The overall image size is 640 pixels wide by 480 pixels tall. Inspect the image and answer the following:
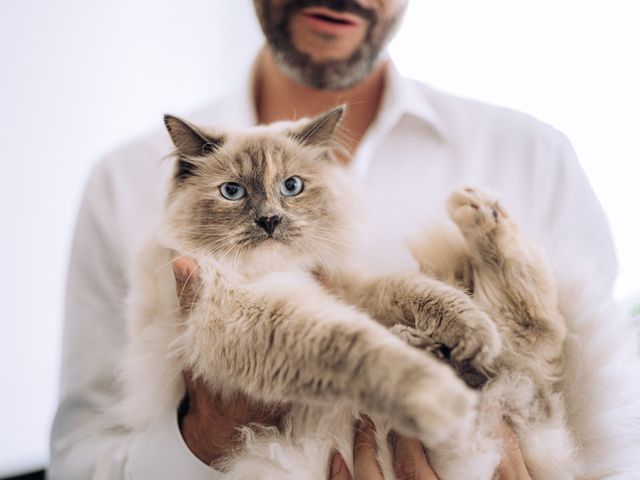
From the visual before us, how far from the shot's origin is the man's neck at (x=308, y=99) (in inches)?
39.4

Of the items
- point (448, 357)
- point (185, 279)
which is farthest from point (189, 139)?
point (448, 357)

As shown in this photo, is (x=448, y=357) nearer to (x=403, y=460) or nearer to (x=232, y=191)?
(x=403, y=460)

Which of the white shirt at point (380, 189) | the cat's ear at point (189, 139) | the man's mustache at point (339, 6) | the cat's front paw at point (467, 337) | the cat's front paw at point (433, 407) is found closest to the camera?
the cat's front paw at point (433, 407)

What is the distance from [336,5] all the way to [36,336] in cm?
100

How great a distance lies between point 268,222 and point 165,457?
41 cm

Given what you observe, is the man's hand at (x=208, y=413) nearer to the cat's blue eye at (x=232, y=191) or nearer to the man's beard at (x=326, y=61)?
the cat's blue eye at (x=232, y=191)

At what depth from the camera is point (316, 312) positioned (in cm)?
59

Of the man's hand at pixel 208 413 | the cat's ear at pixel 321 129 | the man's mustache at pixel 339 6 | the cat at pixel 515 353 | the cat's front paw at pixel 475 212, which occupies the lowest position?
the man's hand at pixel 208 413

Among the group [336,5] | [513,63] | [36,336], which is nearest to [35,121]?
[36,336]

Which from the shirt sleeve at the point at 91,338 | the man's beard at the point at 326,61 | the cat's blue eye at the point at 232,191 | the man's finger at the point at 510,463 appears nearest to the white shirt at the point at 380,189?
the shirt sleeve at the point at 91,338

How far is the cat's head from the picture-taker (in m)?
0.66

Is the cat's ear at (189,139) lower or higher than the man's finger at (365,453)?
higher

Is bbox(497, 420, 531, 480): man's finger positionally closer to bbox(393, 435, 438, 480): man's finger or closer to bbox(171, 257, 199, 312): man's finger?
bbox(393, 435, 438, 480): man's finger

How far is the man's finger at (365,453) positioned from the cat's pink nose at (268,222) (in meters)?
0.28
